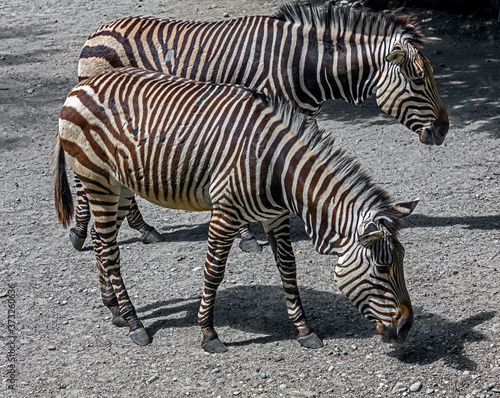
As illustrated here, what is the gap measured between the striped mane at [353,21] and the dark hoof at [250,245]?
7.55 ft

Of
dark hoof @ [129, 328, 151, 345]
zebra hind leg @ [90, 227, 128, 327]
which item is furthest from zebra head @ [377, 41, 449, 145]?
dark hoof @ [129, 328, 151, 345]

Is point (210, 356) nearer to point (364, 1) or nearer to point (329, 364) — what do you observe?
point (329, 364)

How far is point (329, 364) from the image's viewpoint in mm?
5254

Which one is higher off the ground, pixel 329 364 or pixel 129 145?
pixel 129 145

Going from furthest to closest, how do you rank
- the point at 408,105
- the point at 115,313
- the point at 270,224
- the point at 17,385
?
1. the point at 408,105
2. the point at 115,313
3. the point at 270,224
4. the point at 17,385

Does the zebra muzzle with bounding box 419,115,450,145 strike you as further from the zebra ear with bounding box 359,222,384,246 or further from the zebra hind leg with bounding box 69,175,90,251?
the zebra hind leg with bounding box 69,175,90,251

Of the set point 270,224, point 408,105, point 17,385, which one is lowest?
point 17,385

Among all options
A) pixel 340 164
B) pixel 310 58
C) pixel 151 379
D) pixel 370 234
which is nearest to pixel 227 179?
pixel 340 164

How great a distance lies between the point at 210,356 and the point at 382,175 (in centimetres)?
397

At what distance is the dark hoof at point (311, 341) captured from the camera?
5.45m

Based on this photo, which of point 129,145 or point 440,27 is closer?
point 129,145

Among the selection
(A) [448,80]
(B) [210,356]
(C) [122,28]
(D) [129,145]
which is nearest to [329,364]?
(B) [210,356]

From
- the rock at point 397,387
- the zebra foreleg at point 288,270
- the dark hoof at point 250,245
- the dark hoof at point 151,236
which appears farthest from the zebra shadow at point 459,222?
the rock at point 397,387

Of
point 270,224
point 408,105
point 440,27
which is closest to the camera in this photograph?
point 270,224
